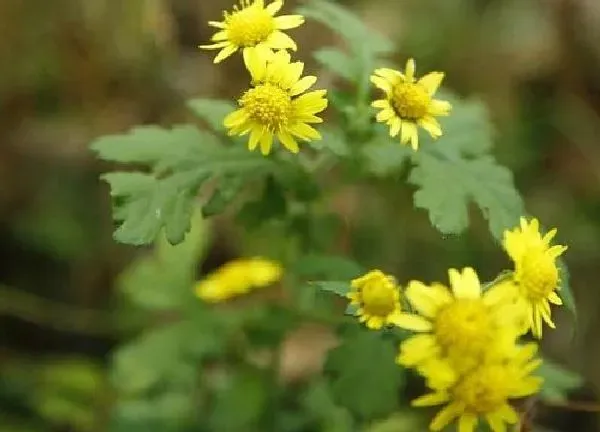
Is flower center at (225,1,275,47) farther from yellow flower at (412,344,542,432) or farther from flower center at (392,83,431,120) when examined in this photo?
yellow flower at (412,344,542,432)

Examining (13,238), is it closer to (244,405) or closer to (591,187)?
(244,405)

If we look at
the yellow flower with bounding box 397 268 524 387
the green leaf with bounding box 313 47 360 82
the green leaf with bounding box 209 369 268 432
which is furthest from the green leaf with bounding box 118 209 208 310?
the yellow flower with bounding box 397 268 524 387

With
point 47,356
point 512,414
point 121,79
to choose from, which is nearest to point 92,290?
point 47,356

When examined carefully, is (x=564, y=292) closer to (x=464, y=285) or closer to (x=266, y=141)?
(x=464, y=285)

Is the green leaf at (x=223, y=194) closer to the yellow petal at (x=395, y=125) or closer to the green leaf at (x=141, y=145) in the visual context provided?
the green leaf at (x=141, y=145)

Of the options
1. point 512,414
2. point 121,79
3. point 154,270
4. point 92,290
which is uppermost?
point 121,79

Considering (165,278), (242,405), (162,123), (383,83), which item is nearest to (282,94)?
(383,83)
